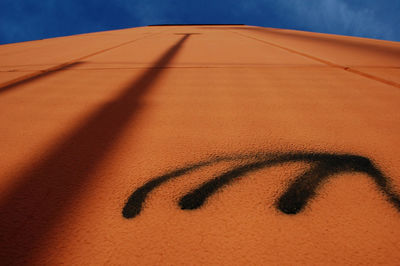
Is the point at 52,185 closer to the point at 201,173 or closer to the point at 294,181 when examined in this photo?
the point at 201,173

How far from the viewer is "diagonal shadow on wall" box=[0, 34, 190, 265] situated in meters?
0.31

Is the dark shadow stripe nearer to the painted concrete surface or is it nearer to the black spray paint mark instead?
the painted concrete surface

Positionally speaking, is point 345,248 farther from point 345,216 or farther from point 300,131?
point 300,131

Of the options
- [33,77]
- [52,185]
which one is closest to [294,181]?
[52,185]

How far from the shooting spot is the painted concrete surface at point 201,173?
30 cm

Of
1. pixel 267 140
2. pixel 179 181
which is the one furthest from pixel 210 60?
pixel 179 181

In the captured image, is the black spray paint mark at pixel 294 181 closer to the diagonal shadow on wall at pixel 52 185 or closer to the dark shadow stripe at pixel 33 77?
the diagonal shadow on wall at pixel 52 185

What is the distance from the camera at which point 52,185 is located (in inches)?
15.8

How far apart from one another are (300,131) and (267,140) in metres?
0.10

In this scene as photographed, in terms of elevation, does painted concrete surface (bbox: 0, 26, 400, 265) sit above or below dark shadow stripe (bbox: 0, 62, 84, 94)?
below

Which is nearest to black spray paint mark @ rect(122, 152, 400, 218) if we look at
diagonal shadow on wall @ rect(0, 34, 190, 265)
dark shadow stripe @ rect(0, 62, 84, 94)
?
diagonal shadow on wall @ rect(0, 34, 190, 265)

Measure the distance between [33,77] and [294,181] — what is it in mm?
1161

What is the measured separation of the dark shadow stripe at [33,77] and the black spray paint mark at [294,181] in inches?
33.2

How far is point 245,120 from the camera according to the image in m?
0.63
